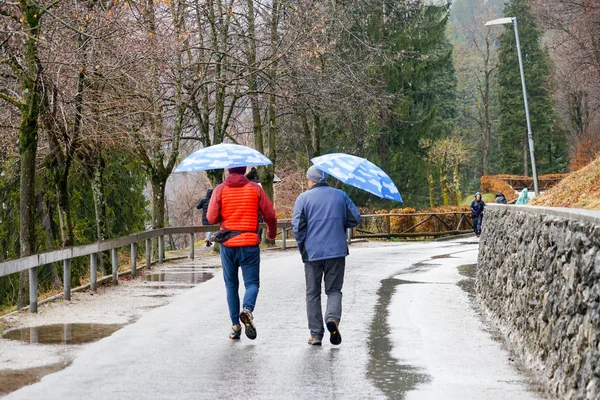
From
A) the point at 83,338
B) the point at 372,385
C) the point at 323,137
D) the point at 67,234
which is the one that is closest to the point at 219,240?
the point at 83,338

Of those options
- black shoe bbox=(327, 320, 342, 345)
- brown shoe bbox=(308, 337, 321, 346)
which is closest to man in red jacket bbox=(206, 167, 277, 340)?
brown shoe bbox=(308, 337, 321, 346)

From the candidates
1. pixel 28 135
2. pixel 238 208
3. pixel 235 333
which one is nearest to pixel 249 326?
pixel 235 333

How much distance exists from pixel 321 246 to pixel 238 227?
1.04 m

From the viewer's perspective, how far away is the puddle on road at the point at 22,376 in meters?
7.49

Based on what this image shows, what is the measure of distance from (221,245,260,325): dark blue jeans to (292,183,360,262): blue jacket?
695 millimetres

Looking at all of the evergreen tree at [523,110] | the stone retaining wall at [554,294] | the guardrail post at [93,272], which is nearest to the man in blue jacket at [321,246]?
the stone retaining wall at [554,294]

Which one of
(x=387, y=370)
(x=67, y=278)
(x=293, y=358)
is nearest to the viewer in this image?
(x=387, y=370)

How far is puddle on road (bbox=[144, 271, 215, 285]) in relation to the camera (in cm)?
1816

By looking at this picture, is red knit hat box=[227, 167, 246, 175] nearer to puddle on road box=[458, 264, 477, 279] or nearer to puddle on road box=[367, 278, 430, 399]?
puddle on road box=[367, 278, 430, 399]

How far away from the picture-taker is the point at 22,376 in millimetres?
7984

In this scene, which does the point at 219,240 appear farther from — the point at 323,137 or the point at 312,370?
the point at 323,137

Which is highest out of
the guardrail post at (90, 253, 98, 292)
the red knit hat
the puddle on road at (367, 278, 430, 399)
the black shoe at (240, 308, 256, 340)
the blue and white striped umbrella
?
the blue and white striped umbrella

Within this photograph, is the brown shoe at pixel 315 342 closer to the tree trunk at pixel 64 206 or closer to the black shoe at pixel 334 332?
the black shoe at pixel 334 332

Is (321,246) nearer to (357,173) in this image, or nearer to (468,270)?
(357,173)
